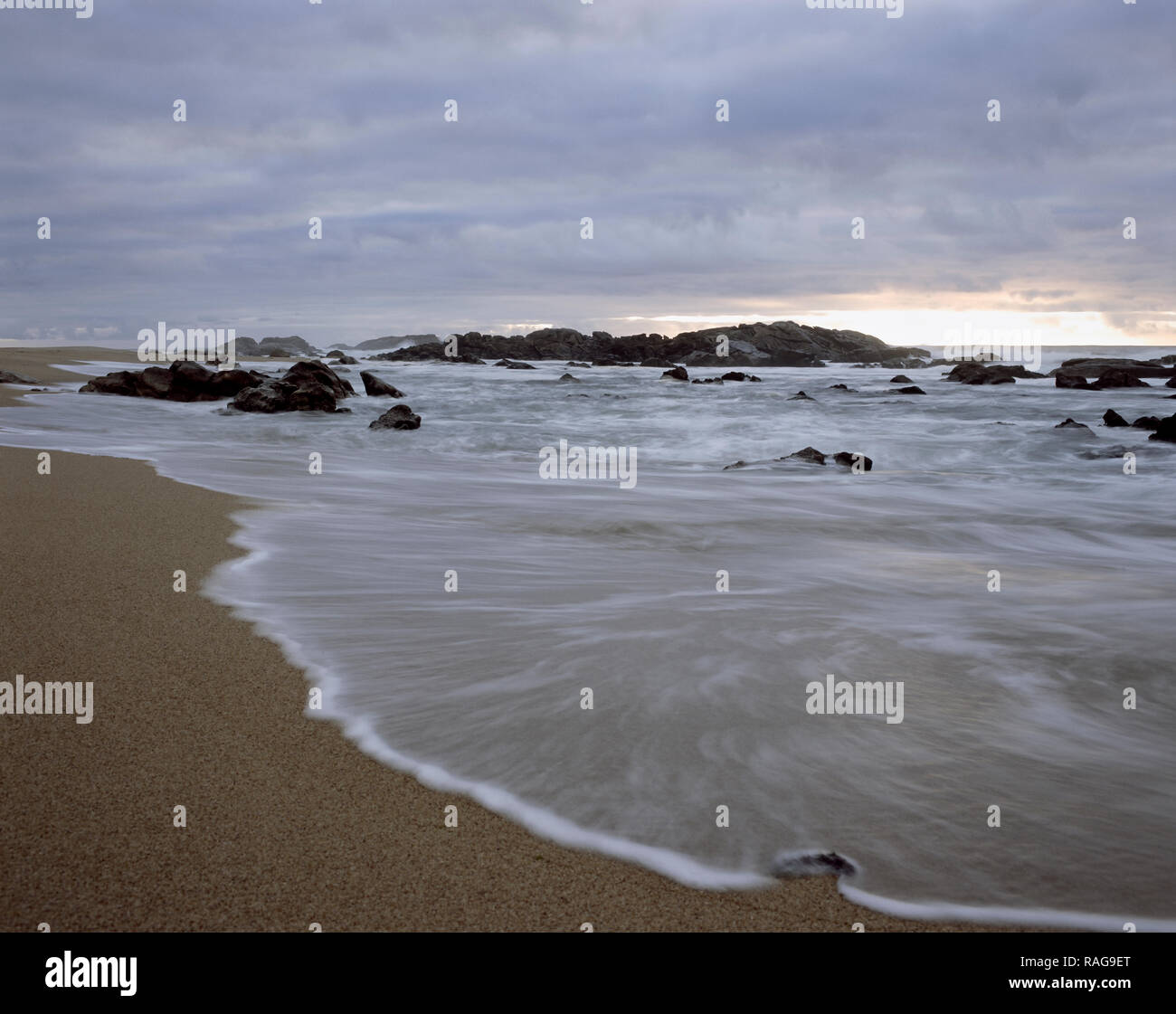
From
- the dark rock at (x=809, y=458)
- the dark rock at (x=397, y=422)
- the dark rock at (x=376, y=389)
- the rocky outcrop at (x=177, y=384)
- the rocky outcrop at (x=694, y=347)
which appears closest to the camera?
the dark rock at (x=809, y=458)

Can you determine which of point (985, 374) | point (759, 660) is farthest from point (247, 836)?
point (985, 374)

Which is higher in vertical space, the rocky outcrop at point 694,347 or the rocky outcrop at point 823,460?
the rocky outcrop at point 694,347

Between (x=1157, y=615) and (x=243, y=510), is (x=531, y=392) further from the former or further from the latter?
(x=1157, y=615)

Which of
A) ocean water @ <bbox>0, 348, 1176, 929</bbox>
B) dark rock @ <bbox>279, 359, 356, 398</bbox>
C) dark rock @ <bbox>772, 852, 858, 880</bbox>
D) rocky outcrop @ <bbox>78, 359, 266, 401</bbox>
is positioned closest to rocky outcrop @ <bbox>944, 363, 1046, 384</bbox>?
dark rock @ <bbox>279, 359, 356, 398</bbox>

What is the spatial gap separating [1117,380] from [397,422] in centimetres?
2598

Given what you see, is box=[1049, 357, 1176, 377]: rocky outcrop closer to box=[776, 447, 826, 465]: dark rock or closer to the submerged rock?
box=[776, 447, 826, 465]: dark rock

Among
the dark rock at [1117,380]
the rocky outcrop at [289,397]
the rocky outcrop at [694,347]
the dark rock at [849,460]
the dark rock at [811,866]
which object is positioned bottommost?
the dark rock at [811,866]

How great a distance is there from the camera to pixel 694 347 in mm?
Result: 71688

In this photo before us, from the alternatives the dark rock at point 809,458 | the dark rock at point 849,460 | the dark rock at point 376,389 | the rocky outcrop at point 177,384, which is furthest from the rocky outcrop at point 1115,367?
the rocky outcrop at point 177,384

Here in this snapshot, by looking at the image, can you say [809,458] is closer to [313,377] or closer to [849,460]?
[849,460]

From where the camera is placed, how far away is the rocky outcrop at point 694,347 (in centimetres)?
6950

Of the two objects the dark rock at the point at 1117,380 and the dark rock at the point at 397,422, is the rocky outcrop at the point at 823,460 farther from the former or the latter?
the dark rock at the point at 1117,380

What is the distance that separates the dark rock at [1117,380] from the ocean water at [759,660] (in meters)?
22.8
